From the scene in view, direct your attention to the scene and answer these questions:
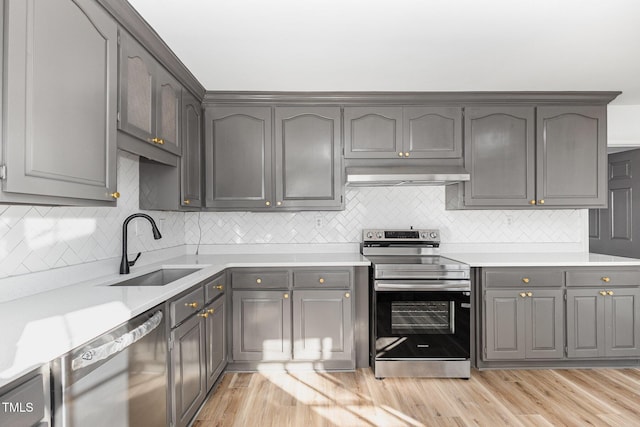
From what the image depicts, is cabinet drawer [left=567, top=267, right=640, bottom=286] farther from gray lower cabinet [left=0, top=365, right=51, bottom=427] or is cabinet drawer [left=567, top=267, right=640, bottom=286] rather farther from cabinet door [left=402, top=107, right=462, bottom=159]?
gray lower cabinet [left=0, top=365, right=51, bottom=427]

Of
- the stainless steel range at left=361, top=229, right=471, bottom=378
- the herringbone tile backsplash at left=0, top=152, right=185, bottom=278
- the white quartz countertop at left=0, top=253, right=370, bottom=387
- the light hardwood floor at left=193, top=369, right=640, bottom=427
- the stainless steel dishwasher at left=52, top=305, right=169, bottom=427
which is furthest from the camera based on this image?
the stainless steel range at left=361, top=229, right=471, bottom=378

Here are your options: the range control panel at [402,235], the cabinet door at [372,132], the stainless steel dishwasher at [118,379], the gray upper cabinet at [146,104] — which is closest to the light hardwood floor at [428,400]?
the stainless steel dishwasher at [118,379]

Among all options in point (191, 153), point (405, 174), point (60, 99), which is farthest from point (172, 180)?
point (405, 174)

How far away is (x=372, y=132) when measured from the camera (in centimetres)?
323

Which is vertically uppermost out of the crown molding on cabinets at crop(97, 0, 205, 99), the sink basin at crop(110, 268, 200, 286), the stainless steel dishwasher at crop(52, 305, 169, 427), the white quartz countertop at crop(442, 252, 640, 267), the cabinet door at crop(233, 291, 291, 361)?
the crown molding on cabinets at crop(97, 0, 205, 99)

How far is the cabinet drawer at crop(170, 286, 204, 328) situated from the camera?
1.86 meters

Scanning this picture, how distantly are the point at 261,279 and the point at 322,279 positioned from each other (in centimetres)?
49

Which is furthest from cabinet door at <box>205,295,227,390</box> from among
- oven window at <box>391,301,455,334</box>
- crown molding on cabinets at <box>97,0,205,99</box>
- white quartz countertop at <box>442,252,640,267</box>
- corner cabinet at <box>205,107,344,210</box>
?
white quartz countertop at <box>442,252,640,267</box>

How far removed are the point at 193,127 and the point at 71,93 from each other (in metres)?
1.57

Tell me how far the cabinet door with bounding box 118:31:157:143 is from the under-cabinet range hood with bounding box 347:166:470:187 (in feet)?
5.19

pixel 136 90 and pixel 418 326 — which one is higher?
pixel 136 90

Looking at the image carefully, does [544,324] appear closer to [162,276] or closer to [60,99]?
[162,276]

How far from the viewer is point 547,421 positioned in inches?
88.7

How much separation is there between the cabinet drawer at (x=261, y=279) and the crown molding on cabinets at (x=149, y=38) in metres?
1.54
